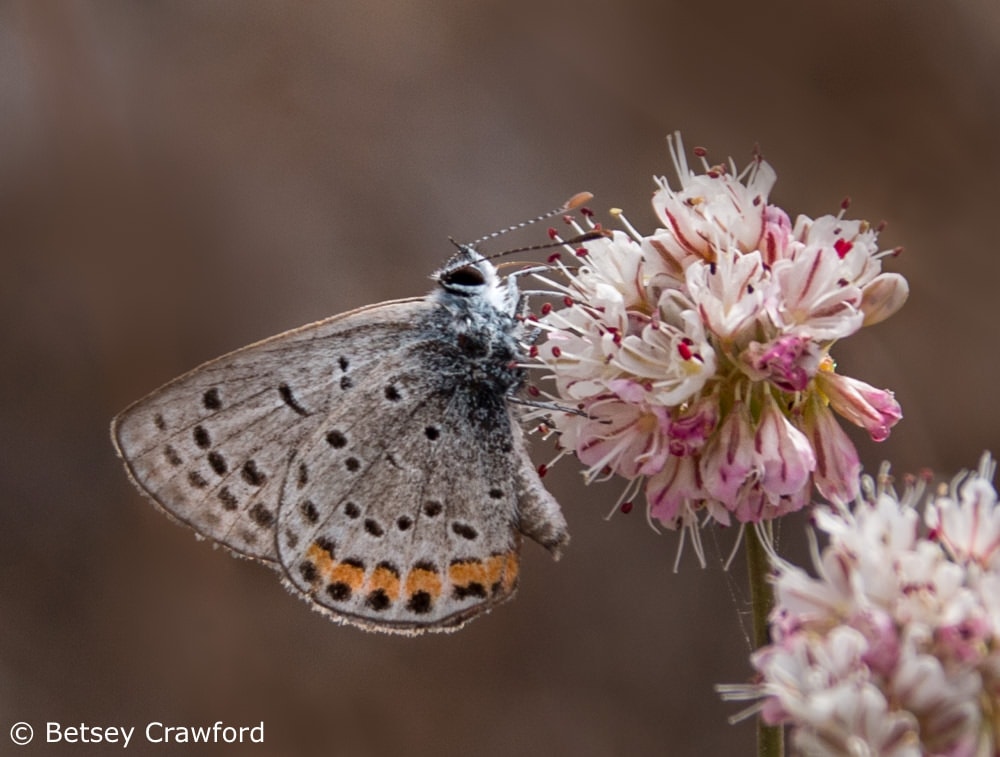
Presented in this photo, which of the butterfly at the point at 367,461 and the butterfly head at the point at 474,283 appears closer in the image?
the butterfly at the point at 367,461

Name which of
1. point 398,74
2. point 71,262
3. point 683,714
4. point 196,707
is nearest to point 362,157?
point 398,74

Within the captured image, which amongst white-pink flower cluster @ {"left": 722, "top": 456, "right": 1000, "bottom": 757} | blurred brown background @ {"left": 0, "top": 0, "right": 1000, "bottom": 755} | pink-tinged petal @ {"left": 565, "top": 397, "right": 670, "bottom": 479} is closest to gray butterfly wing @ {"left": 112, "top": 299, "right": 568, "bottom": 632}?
pink-tinged petal @ {"left": 565, "top": 397, "right": 670, "bottom": 479}

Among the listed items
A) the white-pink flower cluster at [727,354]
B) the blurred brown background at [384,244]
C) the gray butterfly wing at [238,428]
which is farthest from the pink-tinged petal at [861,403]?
the blurred brown background at [384,244]

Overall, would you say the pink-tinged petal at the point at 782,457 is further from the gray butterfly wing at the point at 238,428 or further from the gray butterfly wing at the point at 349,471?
the gray butterfly wing at the point at 238,428

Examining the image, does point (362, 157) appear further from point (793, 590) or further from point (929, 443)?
point (793, 590)

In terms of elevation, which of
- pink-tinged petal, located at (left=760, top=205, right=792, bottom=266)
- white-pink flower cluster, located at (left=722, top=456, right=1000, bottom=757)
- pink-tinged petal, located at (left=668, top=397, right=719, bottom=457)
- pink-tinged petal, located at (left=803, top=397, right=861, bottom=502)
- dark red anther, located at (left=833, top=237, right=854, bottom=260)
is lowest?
white-pink flower cluster, located at (left=722, top=456, right=1000, bottom=757)

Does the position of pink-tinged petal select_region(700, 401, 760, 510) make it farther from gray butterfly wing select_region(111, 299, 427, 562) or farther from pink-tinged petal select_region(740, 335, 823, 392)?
gray butterfly wing select_region(111, 299, 427, 562)
